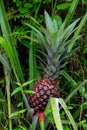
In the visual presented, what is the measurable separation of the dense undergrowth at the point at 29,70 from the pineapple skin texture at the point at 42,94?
46 mm

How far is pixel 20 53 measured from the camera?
2186mm

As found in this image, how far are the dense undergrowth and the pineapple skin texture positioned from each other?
0.05 metres

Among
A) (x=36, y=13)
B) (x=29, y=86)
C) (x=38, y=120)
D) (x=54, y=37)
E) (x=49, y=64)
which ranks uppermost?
(x=36, y=13)

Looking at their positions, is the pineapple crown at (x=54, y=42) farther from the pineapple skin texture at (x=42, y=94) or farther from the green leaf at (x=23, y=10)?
the green leaf at (x=23, y=10)

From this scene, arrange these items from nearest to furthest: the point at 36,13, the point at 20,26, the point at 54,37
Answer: the point at 54,37 → the point at 36,13 → the point at 20,26

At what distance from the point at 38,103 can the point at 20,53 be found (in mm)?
636

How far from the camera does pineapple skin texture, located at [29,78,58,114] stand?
62.9 inches

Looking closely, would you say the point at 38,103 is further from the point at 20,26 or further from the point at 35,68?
the point at 20,26

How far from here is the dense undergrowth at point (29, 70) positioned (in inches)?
64.2

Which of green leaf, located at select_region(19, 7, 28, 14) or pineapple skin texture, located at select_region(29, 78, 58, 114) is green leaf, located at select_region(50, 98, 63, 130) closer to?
pineapple skin texture, located at select_region(29, 78, 58, 114)

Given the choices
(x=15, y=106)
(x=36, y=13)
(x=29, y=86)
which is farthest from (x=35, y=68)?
(x=36, y=13)

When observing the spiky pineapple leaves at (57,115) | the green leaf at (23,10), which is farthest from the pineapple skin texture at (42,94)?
the green leaf at (23,10)

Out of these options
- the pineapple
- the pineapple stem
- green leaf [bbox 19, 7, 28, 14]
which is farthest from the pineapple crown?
green leaf [bbox 19, 7, 28, 14]

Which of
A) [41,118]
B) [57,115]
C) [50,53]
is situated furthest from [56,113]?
[50,53]
